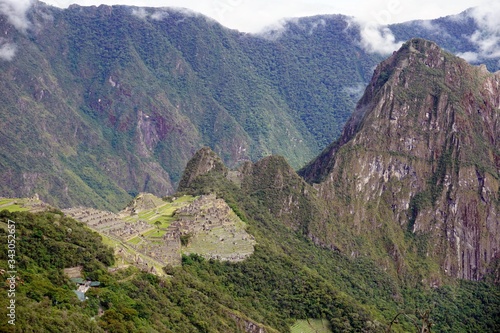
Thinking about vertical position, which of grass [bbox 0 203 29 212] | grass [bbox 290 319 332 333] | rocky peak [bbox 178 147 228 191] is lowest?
grass [bbox 290 319 332 333]

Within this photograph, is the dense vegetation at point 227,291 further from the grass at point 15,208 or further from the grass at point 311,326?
the grass at point 15,208

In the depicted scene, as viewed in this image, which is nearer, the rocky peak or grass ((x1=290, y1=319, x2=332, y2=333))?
grass ((x1=290, y1=319, x2=332, y2=333))

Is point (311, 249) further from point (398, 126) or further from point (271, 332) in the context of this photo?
point (271, 332)

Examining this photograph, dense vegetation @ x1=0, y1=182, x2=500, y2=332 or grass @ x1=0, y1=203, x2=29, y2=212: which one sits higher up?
grass @ x1=0, y1=203, x2=29, y2=212

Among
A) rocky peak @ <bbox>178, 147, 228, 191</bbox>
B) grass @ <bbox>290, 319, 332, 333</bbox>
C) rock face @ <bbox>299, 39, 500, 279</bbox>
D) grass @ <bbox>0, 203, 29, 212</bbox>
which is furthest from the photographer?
rock face @ <bbox>299, 39, 500, 279</bbox>

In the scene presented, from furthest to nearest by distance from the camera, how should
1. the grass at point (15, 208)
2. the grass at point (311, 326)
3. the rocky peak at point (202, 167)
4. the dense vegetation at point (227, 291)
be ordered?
the rocky peak at point (202, 167) → the grass at point (311, 326) → the grass at point (15, 208) → the dense vegetation at point (227, 291)

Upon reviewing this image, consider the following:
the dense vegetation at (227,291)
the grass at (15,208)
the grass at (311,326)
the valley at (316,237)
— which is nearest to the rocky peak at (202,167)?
the valley at (316,237)

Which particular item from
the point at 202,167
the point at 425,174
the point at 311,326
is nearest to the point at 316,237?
the point at 202,167

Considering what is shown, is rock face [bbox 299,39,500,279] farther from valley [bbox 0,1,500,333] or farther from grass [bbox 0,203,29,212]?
grass [bbox 0,203,29,212]

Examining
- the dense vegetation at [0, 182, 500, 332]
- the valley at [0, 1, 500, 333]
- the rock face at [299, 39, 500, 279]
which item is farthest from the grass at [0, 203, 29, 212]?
the rock face at [299, 39, 500, 279]
